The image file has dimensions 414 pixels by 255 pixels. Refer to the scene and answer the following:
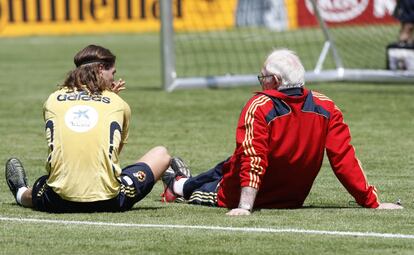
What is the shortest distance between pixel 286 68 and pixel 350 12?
19.2 metres

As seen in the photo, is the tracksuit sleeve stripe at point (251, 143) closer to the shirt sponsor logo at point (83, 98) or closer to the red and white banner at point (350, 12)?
the shirt sponsor logo at point (83, 98)

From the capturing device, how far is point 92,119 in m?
8.11

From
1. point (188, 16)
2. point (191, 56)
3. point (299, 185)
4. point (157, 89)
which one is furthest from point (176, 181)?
point (188, 16)

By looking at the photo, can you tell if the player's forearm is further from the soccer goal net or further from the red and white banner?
the red and white banner

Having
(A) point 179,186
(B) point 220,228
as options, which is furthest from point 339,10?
(B) point 220,228

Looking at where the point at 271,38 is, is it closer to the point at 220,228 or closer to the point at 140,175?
the point at 140,175

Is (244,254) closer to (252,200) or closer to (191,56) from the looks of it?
(252,200)

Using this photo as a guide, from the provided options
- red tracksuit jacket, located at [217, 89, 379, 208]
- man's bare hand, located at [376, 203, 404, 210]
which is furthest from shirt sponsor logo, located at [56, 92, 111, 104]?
man's bare hand, located at [376, 203, 404, 210]

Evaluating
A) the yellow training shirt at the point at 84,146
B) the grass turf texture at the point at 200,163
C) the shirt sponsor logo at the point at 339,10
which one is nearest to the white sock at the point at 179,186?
the grass turf texture at the point at 200,163

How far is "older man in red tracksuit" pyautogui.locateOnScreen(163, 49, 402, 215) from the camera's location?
802cm

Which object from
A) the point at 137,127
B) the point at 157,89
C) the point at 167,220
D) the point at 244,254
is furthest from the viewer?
the point at 157,89

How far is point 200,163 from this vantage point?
1120cm

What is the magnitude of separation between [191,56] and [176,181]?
1596 cm

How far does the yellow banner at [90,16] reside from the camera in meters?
32.0
